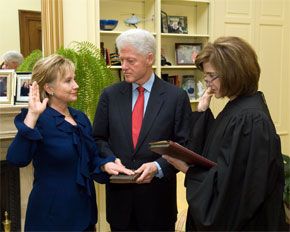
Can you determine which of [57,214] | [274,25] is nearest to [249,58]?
[57,214]

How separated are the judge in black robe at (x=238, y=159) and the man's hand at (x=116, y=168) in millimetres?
364

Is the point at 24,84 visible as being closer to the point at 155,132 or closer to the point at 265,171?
the point at 155,132

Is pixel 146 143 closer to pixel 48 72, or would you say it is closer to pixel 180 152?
pixel 180 152

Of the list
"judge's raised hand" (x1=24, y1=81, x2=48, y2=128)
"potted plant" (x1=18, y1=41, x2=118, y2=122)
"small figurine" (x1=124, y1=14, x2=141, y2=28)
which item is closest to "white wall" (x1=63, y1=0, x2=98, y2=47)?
"small figurine" (x1=124, y1=14, x2=141, y2=28)

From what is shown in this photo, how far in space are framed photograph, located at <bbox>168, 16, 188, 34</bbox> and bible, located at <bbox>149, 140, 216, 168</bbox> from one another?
311cm

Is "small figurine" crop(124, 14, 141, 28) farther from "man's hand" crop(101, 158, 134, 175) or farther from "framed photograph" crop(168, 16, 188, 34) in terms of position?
"man's hand" crop(101, 158, 134, 175)

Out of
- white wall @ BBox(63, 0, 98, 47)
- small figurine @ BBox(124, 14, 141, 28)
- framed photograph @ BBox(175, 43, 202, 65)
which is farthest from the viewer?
framed photograph @ BBox(175, 43, 202, 65)

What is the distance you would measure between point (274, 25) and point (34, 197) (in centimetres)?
405

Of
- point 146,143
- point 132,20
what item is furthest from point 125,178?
point 132,20

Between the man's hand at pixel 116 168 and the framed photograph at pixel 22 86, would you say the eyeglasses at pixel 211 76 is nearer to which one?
the man's hand at pixel 116 168

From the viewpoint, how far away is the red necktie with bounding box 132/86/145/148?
1.93 m

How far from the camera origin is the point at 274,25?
4.81 meters

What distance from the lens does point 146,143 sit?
1897 millimetres

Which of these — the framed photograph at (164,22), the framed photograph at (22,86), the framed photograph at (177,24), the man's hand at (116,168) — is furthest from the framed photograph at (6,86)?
the framed photograph at (177,24)
